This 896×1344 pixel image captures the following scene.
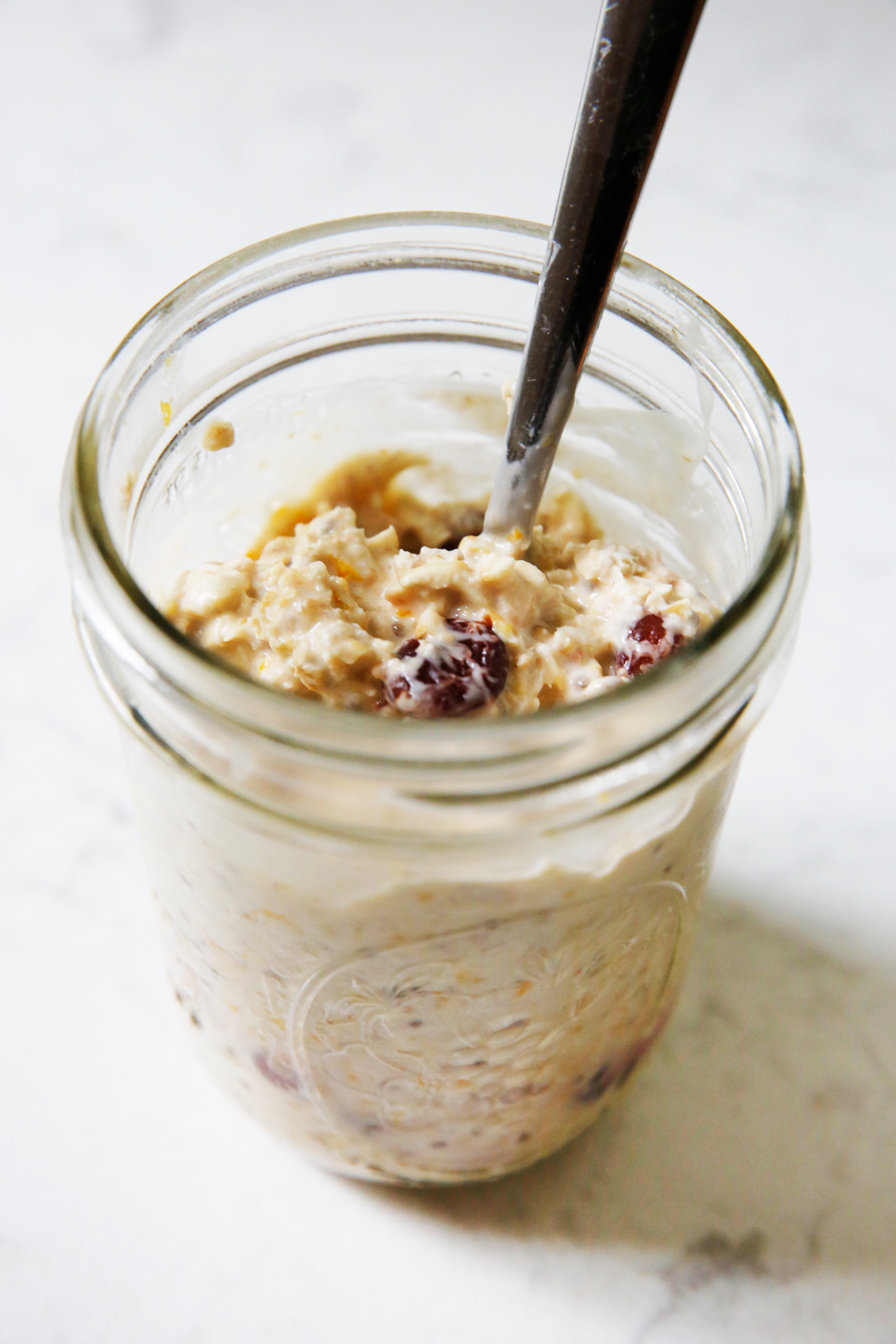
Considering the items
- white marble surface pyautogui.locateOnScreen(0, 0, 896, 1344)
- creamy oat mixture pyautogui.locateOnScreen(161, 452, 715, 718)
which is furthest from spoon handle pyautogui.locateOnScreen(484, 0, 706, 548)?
white marble surface pyautogui.locateOnScreen(0, 0, 896, 1344)

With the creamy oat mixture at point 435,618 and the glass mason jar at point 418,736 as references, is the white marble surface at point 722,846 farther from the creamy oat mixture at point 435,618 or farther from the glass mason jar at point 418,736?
the creamy oat mixture at point 435,618

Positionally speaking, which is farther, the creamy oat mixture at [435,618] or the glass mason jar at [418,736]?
the creamy oat mixture at [435,618]

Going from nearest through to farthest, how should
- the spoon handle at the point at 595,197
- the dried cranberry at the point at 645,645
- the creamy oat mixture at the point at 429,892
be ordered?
the spoon handle at the point at 595,197 → the creamy oat mixture at the point at 429,892 → the dried cranberry at the point at 645,645

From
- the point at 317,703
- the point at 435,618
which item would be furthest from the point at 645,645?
the point at 317,703

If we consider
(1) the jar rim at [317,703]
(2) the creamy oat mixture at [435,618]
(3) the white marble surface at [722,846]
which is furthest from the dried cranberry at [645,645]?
(3) the white marble surface at [722,846]

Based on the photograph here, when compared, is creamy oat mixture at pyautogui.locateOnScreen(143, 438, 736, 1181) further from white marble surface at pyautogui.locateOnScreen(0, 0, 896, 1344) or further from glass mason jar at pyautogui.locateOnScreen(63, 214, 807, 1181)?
white marble surface at pyautogui.locateOnScreen(0, 0, 896, 1344)

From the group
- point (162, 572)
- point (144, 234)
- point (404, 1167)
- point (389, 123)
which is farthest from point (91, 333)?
point (404, 1167)

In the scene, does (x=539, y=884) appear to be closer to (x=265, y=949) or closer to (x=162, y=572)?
(x=265, y=949)

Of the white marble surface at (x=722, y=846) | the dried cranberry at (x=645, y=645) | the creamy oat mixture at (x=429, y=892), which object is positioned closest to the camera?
the creamy oat mixture at (x=429, y=892)
